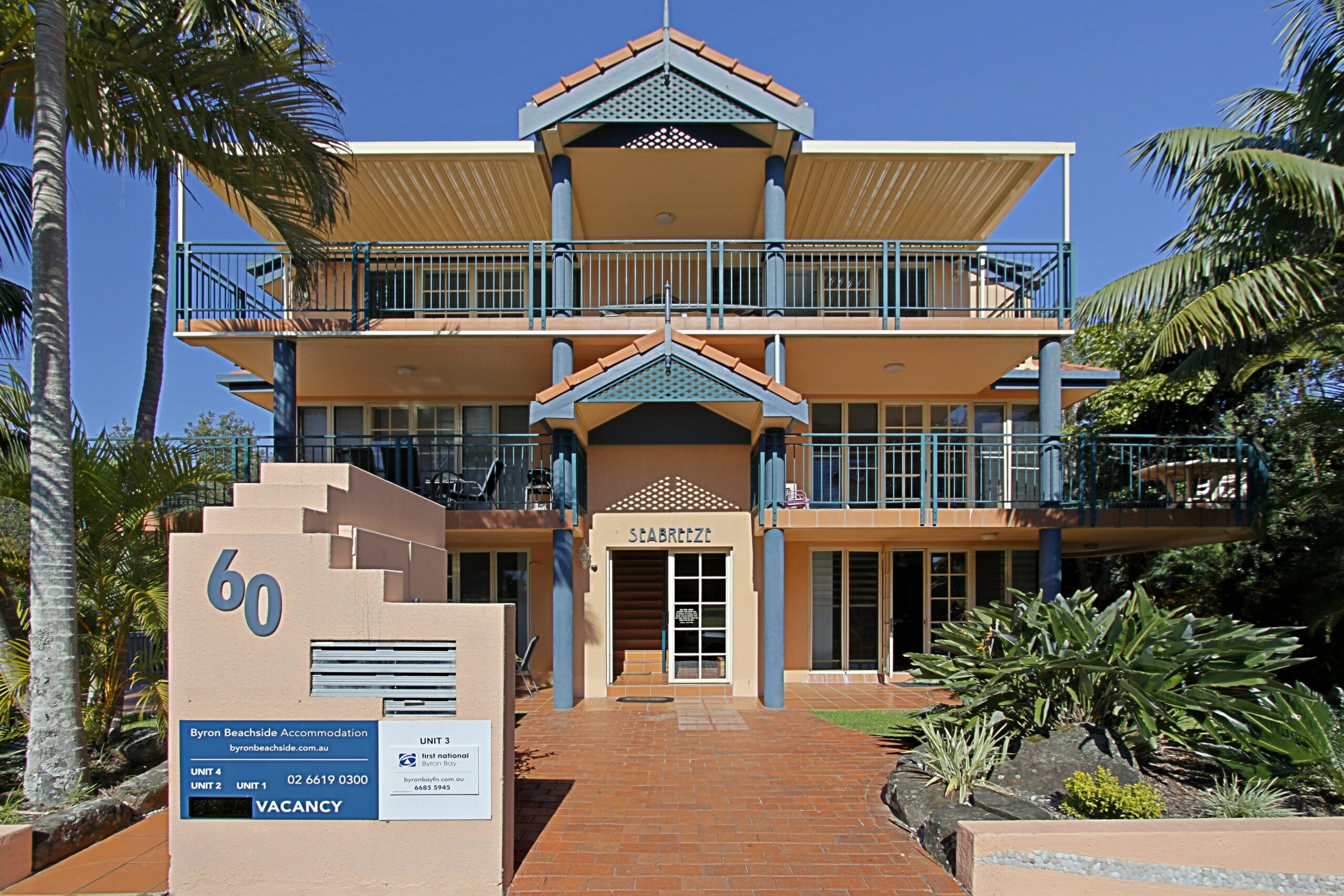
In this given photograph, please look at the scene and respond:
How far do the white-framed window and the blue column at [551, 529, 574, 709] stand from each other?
2.00 metres

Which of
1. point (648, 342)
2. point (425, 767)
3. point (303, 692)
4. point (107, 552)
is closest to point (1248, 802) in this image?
point (425, 767)

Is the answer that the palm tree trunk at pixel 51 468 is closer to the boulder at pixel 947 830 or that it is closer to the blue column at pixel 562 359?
the blue column at pixel 562 359

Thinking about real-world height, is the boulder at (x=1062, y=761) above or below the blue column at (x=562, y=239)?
below

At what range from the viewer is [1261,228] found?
27.6 ft

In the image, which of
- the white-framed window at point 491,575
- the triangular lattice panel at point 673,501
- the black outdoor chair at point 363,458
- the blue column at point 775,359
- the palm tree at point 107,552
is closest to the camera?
the palm tree at point 107,552

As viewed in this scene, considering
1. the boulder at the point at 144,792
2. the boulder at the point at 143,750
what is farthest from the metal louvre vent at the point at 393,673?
the boulder at the point at 143,750

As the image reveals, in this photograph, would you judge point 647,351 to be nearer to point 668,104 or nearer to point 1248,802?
point 668,104

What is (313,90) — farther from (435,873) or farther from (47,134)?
(435,873)

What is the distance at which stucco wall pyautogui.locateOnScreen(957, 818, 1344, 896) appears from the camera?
505 cm

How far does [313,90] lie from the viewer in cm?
831

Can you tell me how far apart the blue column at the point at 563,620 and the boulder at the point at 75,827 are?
546 centimetres

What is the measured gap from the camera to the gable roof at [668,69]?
1159 cm

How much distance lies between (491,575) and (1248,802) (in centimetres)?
1015

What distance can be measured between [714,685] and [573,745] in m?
3.71
